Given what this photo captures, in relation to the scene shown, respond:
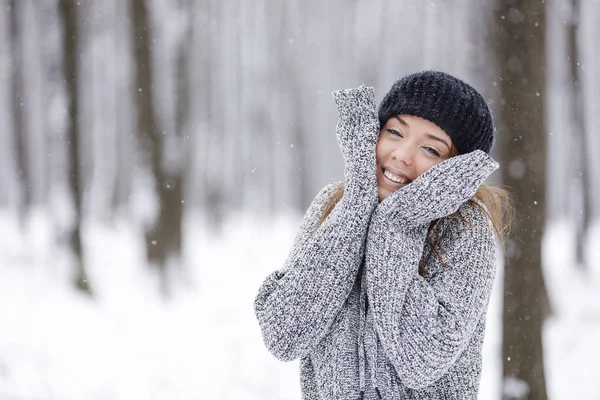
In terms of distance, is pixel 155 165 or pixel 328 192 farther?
pixel 155 165

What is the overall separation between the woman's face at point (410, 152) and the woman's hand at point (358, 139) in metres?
0.05

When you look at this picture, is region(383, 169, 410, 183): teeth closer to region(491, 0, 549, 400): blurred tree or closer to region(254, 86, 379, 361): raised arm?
region(254, 86, 379, 361): raised arm

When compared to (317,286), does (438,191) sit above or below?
above

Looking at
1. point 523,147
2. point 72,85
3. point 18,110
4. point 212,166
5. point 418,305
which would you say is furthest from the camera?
point 212,166

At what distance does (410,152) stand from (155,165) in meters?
3.78

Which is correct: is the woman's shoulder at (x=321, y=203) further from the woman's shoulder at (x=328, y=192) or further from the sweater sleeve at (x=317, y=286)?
the sweater sleeve at (x=317, y=286)

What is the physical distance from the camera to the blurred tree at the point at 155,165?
4734 millimetres

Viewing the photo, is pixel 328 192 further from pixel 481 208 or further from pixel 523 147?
pixel 523 147

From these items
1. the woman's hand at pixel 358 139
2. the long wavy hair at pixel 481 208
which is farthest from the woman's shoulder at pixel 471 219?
the woman's hand at pixel 358 139

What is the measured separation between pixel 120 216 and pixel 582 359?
232 inches

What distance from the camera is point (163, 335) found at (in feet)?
15.0

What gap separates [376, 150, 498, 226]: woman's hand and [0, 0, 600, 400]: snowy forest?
149cm

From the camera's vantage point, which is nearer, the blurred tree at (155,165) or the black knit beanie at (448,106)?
the black knit beanie at (448,106)

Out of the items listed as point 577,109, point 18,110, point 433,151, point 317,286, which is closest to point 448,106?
point 433,151
